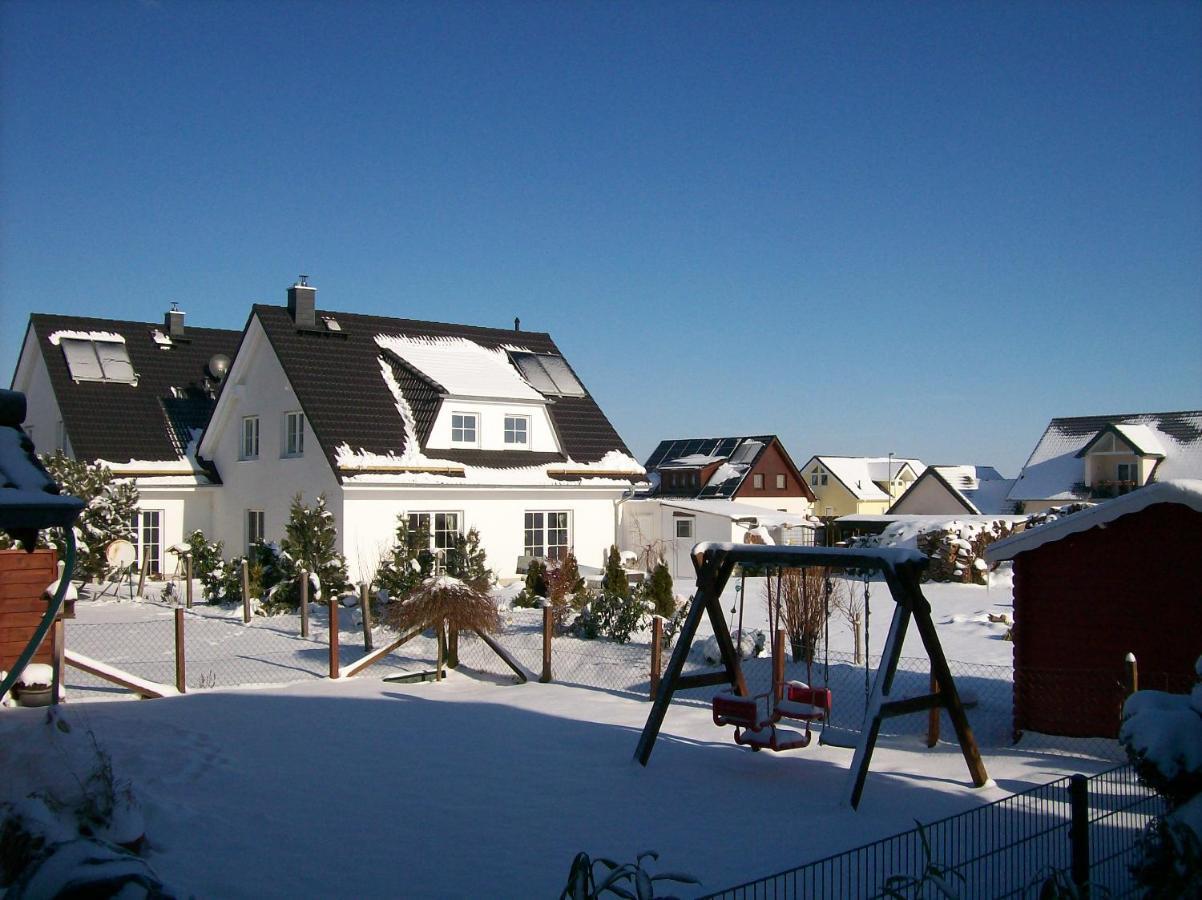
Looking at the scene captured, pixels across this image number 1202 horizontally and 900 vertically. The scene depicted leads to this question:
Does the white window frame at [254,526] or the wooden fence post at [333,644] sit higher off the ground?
the white window frame at [254,526]

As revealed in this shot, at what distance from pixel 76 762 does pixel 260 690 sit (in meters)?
6.30

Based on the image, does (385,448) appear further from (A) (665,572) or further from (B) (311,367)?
(A) (665,572)

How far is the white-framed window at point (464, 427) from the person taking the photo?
25.7 meters

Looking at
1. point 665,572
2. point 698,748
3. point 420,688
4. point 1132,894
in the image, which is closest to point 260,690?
point 420,688

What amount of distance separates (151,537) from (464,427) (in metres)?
8.48

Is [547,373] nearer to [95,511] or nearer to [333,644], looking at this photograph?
[95,511]

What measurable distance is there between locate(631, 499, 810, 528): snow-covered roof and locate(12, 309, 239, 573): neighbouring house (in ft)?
41.5

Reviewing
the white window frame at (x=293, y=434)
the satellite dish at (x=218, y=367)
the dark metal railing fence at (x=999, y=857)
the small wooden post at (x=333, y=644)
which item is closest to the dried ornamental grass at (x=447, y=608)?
the small wooden post at (x=333, y=644)

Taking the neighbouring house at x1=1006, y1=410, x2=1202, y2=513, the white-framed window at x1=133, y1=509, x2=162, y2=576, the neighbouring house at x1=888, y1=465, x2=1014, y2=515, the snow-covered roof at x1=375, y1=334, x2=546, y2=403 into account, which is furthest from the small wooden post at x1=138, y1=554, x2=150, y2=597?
the neighbouring house at x1=888, y1=465, x2=1014, y2=515

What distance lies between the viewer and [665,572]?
64.9 ft

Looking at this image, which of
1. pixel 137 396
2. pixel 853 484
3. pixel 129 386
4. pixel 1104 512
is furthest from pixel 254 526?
pixel 853 484

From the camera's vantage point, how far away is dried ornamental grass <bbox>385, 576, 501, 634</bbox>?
47.5 feet

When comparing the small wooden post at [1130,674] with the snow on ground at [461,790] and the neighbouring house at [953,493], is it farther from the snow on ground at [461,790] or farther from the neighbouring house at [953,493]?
the neighbouring house at [953,493]

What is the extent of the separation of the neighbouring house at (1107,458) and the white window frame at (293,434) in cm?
3222
